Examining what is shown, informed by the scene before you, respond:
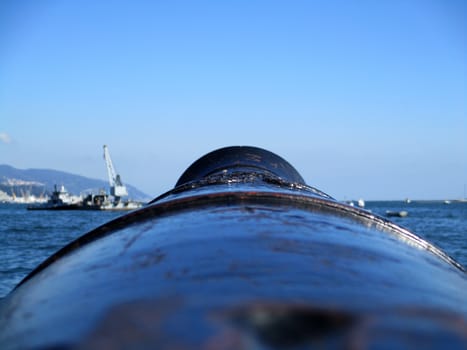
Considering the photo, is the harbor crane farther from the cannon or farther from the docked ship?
the cannon

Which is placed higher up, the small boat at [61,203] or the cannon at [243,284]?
the small boat at [61,203]

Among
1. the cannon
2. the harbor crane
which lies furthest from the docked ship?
the cannon

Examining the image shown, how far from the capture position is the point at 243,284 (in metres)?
1.23

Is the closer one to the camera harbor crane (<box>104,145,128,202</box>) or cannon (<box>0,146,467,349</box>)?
cannon (<box>0,146,467,349</box>)

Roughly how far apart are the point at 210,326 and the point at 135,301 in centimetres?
22

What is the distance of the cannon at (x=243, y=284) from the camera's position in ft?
3.26

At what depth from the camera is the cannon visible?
993mm

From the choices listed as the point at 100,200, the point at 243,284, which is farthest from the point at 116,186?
the point at 243,284

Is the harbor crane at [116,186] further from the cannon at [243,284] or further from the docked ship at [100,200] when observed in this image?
the cannon at [243,284]

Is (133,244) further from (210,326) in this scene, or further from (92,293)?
(210,326)

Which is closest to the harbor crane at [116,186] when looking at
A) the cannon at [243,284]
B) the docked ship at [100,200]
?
the docked ship at [100,200]

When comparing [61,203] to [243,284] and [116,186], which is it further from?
[243,284]

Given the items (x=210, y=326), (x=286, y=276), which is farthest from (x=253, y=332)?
(x=286, y=276)

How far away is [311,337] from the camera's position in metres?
0.98
